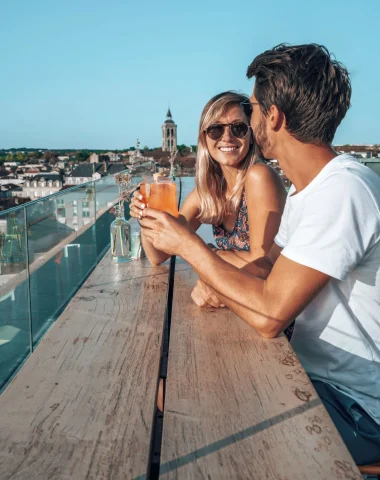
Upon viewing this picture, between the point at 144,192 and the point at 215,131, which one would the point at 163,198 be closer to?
the point at 144,192

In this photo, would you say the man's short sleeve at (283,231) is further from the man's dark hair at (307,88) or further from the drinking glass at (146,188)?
the drinking glass at (146,188)

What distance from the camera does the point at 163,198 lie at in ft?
5.16

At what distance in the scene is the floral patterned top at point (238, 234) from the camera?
2098 millimetres

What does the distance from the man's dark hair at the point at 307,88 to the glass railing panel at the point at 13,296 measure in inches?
55.5

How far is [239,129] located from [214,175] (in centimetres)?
24

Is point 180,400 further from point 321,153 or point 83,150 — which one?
point 83,150

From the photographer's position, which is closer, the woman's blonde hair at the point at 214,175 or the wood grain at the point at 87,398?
the wood grain at the point at 87,398

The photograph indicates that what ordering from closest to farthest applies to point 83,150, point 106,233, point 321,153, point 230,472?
1. point 230,472
2. point 321,153
3. point 106,233
4. point 83,150

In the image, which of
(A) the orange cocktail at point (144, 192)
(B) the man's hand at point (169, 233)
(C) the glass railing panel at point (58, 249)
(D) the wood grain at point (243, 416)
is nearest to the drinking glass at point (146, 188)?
(A) the orange cocktail at point (144, 192)

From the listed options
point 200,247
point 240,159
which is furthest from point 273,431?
point 240,159

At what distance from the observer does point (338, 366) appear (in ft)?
3.89

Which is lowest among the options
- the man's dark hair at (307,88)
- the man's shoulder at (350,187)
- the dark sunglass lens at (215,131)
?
the man's shoulder at (350,187)

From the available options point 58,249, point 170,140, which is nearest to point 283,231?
point 170,140

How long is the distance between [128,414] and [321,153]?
0.80m
